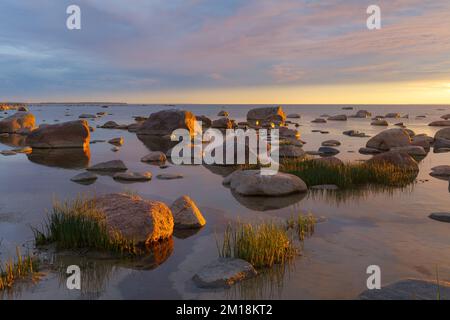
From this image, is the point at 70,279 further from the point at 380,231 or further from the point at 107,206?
the point at 380,231

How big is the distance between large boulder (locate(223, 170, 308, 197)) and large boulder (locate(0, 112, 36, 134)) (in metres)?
35.4

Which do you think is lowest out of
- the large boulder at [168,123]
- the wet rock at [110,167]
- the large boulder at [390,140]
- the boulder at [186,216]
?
the boulder at [186,216]

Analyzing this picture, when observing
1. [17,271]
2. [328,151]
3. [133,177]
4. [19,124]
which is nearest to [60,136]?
[133,177]

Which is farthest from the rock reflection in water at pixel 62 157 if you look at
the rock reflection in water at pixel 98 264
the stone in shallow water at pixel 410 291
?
the stone in shallow water at pixel 410 291

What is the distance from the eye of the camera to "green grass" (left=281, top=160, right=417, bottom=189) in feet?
53.0

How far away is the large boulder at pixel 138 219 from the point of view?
878 centimetres

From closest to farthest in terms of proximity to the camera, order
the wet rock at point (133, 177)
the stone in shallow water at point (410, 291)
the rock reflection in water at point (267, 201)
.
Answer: the stone in shallow water at point (410, 291) → the rock reflection in water at point (267, 201) → the wet rock at point (133, 177)

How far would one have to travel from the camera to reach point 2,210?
39.3ft

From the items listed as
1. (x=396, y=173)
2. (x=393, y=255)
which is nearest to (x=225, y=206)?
(x=393, y=255)

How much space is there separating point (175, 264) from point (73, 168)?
14.6 meters

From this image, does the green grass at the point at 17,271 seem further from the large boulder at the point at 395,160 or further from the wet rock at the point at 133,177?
the large boulder at the point at 395,160

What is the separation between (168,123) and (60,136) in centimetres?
1575

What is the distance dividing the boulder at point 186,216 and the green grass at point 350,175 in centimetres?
669

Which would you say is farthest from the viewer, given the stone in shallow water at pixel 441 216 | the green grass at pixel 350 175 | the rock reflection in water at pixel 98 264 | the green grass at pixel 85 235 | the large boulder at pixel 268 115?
the large boulder at pixel 268 115
